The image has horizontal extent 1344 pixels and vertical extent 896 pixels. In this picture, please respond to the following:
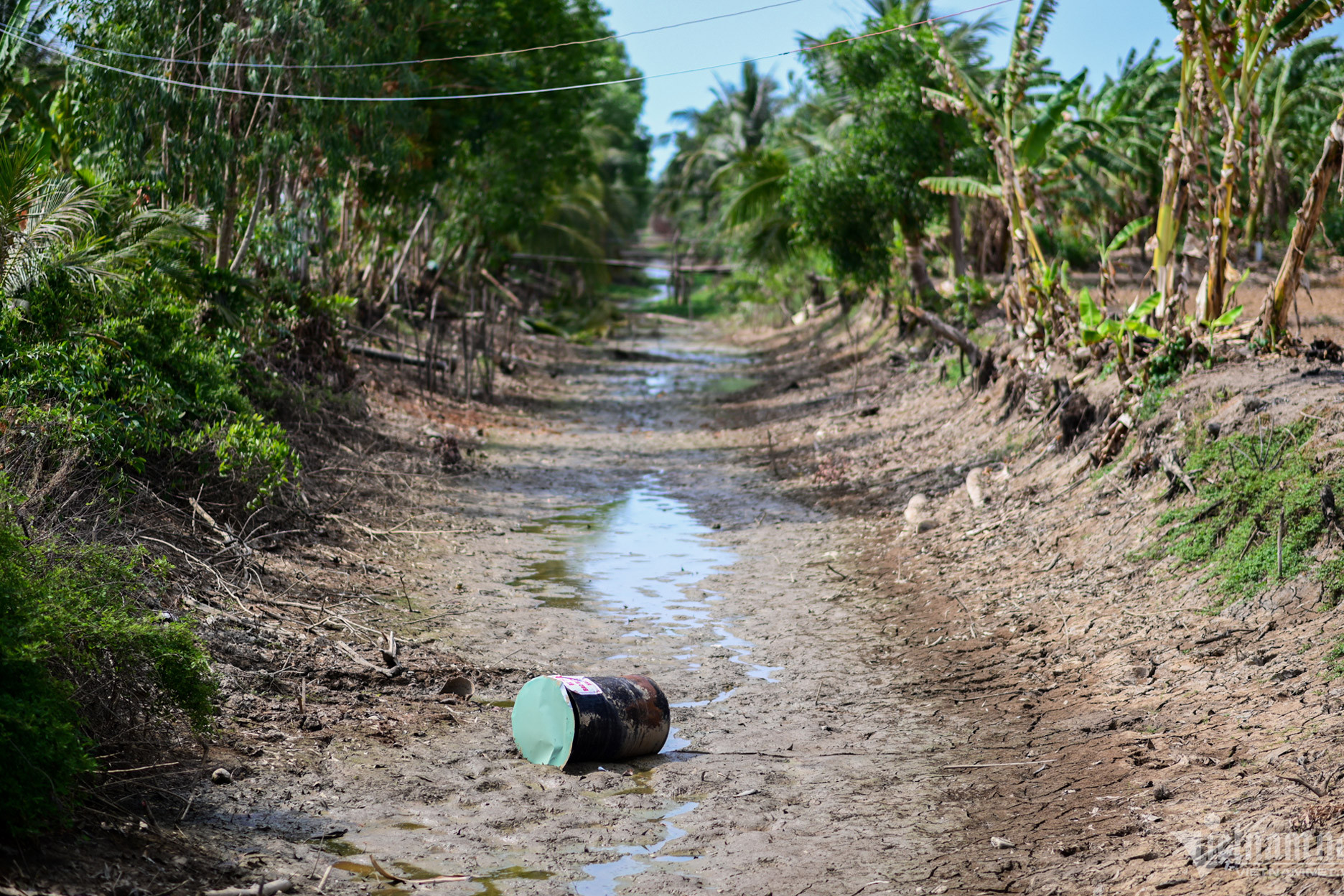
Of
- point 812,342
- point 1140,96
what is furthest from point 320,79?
point 1140,96

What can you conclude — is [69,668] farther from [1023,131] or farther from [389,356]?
[389,356]

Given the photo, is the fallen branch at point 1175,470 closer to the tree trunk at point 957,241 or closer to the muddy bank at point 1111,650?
the muddy bank at point 1111,650

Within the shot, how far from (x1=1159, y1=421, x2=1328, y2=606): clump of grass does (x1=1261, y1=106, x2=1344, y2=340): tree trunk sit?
2.08m

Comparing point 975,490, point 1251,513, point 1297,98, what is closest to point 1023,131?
point 975,490

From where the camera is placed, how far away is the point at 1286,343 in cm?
881

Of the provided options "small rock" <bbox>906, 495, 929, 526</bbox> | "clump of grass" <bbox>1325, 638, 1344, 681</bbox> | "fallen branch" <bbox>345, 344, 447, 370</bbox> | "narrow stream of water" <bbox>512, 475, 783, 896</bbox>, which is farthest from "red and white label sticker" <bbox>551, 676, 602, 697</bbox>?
"fallen branch" <bbox>345, 344, 447, 370</bbox>

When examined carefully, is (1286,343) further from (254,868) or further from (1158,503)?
(254,868)

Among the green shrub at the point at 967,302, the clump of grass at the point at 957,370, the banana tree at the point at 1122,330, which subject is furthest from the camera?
the green shrub at the point at 967,302

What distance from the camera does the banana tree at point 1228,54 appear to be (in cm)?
874

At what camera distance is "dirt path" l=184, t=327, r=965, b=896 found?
4.01 m

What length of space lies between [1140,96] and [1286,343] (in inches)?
919

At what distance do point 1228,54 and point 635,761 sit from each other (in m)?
8.01

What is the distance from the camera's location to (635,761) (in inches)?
196

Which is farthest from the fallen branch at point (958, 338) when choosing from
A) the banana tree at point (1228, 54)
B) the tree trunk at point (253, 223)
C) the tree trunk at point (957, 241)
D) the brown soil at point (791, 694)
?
the tree trunk at point (253, 223)
